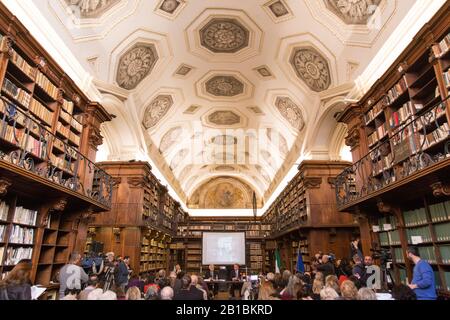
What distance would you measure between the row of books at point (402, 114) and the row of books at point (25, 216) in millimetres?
6267

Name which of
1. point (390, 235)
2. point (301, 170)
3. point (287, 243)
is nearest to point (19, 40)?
point (390, 235)

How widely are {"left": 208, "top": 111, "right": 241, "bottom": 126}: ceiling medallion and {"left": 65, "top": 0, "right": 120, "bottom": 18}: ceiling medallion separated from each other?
7231 mm

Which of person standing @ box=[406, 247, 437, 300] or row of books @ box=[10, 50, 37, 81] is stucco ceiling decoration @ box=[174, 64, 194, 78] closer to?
row of books @ box=[10, 50, 37, 81]

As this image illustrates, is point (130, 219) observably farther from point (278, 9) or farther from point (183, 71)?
point (278, 9)

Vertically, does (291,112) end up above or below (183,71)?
below

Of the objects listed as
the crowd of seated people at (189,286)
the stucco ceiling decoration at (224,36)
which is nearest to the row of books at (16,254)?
the crowd of seated people at (189,286)

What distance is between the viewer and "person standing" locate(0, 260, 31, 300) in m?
2.67

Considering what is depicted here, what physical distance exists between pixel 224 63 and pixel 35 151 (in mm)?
6694

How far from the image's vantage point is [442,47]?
4016 millimetres

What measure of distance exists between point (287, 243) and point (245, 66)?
7.17 metres

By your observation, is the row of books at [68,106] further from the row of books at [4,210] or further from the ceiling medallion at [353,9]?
the ceiling medallion at [353,9]

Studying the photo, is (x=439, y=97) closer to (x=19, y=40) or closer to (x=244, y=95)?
(x=19, y=40)

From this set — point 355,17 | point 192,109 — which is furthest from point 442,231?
point 192,109

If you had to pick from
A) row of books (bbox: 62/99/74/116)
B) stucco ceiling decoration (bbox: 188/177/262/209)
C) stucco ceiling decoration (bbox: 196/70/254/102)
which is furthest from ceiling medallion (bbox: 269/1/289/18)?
stucco ceiling decoration (bbox: 188/177/262/209)
